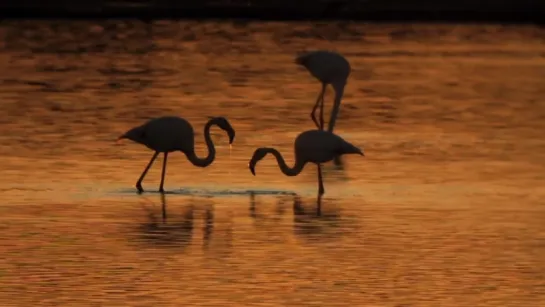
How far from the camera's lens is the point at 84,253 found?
10.2m

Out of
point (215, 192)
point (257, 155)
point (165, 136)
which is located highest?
point (165, 136)

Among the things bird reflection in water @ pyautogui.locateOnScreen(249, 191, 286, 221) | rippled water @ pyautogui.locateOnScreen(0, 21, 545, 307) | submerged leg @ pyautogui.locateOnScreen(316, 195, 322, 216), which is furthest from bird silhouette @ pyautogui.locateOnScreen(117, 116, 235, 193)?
submerged leg @ pyautogui.locateOnScreen(316, 195, 322, 216)

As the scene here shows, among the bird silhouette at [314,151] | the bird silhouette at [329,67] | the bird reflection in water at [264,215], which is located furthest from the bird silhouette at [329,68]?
the bird reflection in water at [264,215]

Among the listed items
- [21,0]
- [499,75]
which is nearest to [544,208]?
[499,75]

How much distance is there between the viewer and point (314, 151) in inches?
510

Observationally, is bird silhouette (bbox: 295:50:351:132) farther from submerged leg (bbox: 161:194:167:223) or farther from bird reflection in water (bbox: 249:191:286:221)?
submerged leg (bbox: 161:194:167:223)

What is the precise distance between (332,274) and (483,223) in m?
2.00

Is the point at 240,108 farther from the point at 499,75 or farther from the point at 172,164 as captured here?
the point at 499,75

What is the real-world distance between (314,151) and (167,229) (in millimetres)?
2121

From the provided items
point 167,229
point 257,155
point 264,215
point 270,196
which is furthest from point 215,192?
point 167,229

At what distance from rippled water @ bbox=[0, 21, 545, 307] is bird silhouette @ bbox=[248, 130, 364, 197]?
17cm

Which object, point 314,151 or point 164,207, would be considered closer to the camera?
point 164,207

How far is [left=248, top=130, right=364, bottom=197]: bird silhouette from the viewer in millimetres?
12906

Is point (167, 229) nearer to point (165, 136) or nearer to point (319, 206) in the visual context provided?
point (319, 206)
